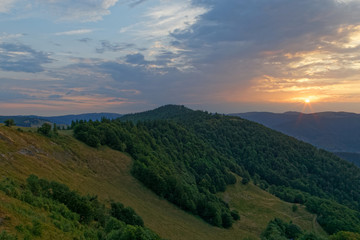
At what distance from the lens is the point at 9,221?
17.2m

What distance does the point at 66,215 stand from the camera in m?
26.0

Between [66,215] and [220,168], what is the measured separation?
102 m

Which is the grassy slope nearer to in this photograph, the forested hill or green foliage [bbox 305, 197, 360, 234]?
the forested hill

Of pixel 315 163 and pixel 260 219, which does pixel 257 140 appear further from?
pixel 260 219

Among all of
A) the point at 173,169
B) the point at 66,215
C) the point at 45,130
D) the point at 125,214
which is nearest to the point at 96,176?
the point at 125,214

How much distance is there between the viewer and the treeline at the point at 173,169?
64812 mm

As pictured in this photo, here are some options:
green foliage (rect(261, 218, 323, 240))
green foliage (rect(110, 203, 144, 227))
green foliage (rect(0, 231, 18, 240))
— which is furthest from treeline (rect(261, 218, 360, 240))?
green foliage (rect(0, 231, 18, 240))

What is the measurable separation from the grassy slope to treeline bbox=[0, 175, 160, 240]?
2.04m

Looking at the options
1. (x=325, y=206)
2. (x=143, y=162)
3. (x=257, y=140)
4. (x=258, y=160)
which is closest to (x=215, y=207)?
(x=143, y=162)

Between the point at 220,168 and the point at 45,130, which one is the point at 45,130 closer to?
the point at 45,130

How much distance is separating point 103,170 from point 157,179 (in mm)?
15920

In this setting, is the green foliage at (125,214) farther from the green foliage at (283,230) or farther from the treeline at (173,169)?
the green foliage at (283,230)

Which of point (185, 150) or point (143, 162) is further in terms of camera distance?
point (185, 150)

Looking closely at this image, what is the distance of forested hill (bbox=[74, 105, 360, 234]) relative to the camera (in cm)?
6831
